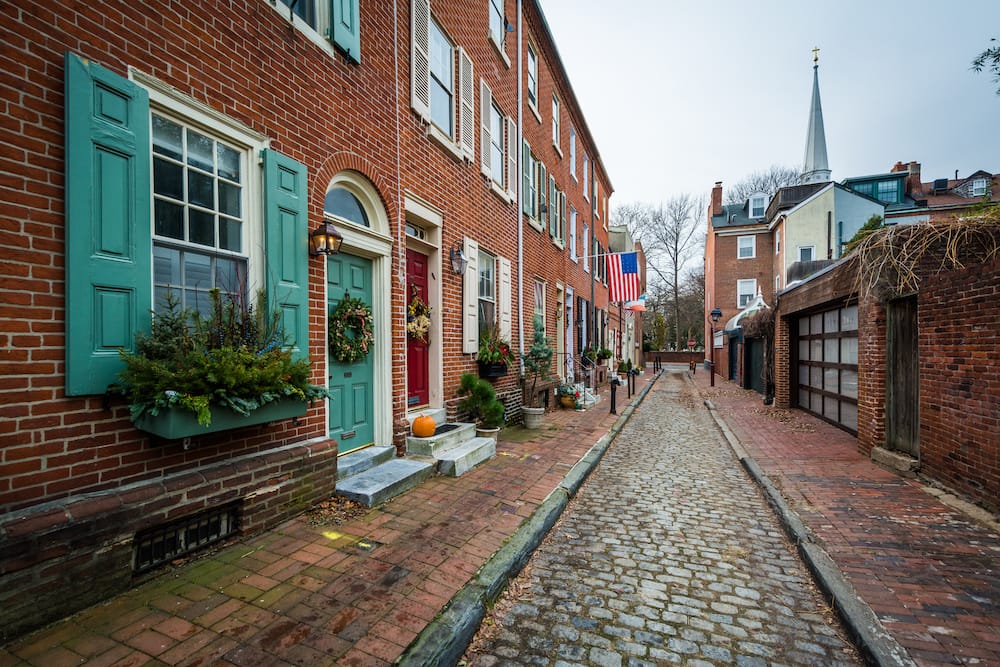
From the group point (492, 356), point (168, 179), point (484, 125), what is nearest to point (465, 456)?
point (492, 356)

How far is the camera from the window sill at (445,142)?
6188mm

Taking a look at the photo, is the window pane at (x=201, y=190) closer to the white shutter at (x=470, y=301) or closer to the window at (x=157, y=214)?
the window at (x=157, y=214)

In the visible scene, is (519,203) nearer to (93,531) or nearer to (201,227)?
(201,227)

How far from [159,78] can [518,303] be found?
7203 mm

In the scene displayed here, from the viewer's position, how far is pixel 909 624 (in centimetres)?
264

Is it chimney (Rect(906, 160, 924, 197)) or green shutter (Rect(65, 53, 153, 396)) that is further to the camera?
chimney (Rect(906, 160, 924, 197))

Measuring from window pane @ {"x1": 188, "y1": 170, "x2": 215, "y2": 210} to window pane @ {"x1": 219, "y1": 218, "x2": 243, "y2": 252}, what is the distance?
15cm

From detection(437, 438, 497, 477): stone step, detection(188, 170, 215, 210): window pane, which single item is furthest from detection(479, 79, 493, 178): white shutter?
detection(188, 170, 215, 210): window pane

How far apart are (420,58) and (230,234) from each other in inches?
153

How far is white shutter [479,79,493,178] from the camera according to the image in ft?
25.9

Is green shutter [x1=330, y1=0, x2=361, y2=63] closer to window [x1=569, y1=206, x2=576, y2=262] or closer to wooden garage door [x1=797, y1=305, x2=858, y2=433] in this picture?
wooden garage door [x1=797, y1=305, x2=858, y2=433]

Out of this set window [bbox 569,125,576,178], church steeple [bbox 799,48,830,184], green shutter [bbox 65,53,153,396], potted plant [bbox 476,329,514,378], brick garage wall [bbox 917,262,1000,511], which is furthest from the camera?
church steeple [bbox 799,48,830,184]

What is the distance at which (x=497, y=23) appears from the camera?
884 cm

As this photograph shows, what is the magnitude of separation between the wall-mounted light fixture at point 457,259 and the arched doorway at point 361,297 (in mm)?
1540
